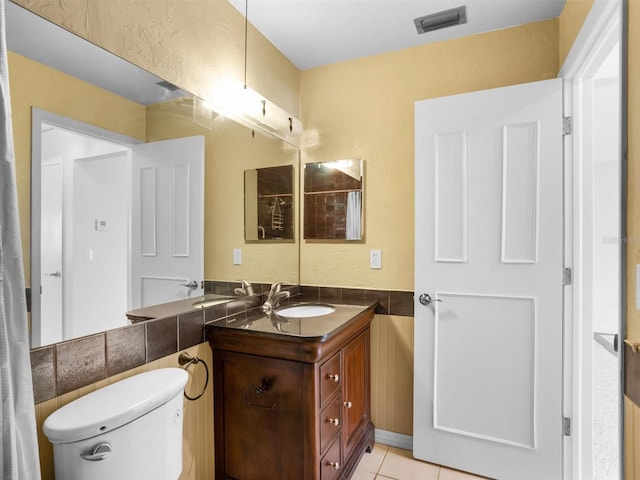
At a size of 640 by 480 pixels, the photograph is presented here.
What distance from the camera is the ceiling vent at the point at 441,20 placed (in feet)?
6.22

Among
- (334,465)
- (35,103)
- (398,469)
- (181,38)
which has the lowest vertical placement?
(398,469)

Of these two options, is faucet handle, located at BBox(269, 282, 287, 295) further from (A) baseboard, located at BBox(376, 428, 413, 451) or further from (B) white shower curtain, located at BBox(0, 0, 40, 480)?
(B) white shower curtain, located at BBox(0, 0, 40, 480)

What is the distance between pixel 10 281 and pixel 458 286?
1878mm

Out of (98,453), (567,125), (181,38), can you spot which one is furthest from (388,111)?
(98,453)

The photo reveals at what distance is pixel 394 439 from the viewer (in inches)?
86.7

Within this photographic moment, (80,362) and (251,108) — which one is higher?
(251,108)

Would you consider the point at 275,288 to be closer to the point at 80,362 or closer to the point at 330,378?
the point at 330,378

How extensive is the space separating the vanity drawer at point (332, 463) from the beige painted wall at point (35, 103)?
4.37 ft

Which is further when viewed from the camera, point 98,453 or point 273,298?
point 273,298

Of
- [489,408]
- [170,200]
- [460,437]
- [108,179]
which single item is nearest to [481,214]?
[489,408]

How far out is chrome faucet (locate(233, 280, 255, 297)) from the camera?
74.9 inches

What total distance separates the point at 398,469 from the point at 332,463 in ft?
1.84

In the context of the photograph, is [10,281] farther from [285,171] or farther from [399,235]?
[399,235]

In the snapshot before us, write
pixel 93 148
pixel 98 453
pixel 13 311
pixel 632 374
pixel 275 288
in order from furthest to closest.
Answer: pixel 275 288
pixel 93 148
pixel 632 374
pixel 98 453
pixel 13 311
